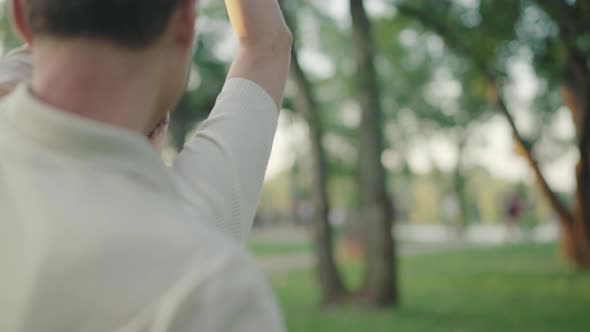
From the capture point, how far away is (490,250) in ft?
88.1

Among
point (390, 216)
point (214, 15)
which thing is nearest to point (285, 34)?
point (390, 216)

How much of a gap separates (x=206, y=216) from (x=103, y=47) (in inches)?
7.7

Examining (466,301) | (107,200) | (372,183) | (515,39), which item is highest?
(107,200)

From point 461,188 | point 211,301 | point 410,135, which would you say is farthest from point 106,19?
point 461,188

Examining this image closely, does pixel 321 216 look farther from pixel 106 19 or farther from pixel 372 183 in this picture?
pixel 106 19

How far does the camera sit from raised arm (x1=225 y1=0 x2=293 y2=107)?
1.12 meters

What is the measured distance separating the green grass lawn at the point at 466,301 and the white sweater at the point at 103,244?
10.4 m

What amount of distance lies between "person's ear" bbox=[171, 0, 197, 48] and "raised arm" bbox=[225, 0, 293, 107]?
27cm

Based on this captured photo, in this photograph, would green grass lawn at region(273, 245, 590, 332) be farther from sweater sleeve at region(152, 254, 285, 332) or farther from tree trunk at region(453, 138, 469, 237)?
tree trunk at region(453, 138, 469, 237)

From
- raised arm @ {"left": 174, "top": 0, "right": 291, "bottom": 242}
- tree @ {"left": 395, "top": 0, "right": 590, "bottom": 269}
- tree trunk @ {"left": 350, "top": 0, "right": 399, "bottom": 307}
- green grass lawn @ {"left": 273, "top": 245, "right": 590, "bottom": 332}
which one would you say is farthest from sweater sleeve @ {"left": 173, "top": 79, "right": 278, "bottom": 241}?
tree @ {"left": 395, "top": 0, "right": 590, "bottom": 269}

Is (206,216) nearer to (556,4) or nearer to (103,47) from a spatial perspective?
(103,47)

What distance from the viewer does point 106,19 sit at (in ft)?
2.48

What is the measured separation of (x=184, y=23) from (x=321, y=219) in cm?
1288

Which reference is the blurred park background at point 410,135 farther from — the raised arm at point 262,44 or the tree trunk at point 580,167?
the raised arm at point 262,44
